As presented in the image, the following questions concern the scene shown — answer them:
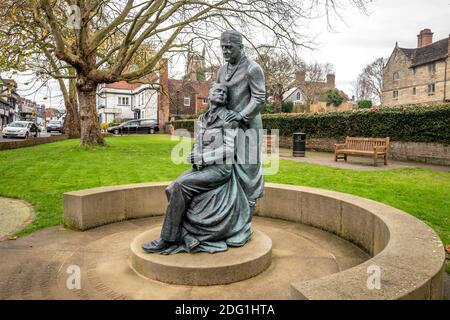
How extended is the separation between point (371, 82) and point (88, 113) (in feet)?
190

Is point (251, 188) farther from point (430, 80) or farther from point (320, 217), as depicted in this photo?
point (430, 80)

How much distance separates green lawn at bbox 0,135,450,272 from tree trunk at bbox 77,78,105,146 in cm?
426

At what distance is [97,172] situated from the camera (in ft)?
36.4

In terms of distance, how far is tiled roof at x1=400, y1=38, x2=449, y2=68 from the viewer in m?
45.8

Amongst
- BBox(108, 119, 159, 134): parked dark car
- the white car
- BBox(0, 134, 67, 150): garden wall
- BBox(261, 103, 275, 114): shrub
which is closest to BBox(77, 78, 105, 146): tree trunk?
BBox(0, 134, 67, 150): garden wall

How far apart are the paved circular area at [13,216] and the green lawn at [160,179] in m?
0.17

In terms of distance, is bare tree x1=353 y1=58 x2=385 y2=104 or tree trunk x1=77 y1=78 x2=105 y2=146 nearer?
tree trunk x1=77 y1=78 x2=105 y2=146

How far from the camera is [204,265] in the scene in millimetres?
3699

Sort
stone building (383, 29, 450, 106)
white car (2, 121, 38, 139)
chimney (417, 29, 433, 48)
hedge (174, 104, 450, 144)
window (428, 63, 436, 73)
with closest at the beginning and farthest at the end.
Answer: hedge (174, 104, 450, 144) < white car (2, 121, 38, 139) < stone building (383, 29, 450, 106) < window (428, 63, 436, 73) < chimney (417, 29, 433, 48)
